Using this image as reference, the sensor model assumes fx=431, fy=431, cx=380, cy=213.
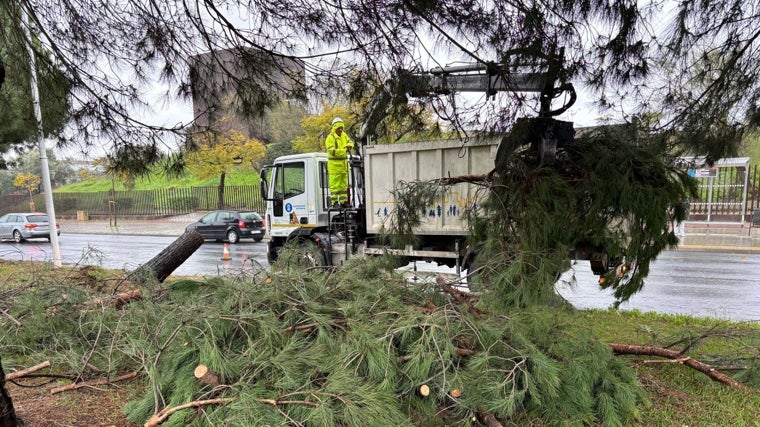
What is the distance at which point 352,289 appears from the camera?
3.50 meters

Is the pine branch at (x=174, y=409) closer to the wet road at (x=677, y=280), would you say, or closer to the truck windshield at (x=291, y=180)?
the wet road at (x=677, y=280)

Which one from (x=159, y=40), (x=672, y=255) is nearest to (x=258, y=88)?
(x=159, y=40)

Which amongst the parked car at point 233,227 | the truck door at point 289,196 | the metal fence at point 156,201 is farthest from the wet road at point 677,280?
the metal fence at point 156,201

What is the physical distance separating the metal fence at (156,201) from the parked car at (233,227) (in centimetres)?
967

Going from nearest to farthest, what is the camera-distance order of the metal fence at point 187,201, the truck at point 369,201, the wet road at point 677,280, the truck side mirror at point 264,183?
the wet road at point 677,280 < the truck at point 369,201 < the truck side mirror at point 264,183 < the metal fence at point 187,201

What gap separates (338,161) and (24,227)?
19.4 m

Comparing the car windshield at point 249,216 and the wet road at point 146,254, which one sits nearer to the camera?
the wet road at point 146,254

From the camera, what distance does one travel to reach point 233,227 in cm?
1620

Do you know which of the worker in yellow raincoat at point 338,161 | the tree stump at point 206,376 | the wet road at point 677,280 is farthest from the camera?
the worker in yellow raincoat at point 338,161

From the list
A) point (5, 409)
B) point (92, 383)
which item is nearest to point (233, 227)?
point (92, 383)

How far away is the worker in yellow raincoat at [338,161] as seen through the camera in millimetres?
7027

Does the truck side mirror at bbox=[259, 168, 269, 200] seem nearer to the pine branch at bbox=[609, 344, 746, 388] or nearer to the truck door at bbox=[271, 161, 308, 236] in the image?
the truck door at bbox=[271, 161, 308, 236]

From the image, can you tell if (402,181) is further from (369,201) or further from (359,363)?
(369,201)

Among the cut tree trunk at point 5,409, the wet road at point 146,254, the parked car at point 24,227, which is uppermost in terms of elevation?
the cut tree trunk at point 5,409
